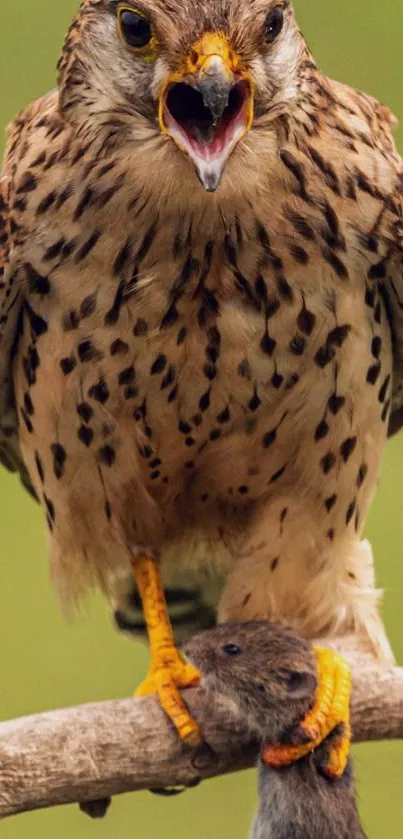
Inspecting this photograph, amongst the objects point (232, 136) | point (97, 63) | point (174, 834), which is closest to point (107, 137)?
point (97, 63)

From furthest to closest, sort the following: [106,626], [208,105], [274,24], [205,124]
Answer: [106,626]
[274,24]
[205,124]
[208,105]

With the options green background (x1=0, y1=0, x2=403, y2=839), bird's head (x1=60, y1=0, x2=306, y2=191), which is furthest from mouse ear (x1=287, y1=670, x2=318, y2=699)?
green background (x1=0, y1=0, x2=403, y2=839)

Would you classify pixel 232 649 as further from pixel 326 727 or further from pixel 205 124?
pixel 205 124

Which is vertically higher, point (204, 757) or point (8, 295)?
point (8, 295)

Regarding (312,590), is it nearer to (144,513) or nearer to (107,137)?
(144,513)

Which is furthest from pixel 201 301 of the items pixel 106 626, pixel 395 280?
pixel 106 626

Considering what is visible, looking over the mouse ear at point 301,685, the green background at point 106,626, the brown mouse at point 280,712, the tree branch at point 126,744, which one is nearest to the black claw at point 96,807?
the tree branch at point 126,744

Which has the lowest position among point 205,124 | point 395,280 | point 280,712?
point 280,712

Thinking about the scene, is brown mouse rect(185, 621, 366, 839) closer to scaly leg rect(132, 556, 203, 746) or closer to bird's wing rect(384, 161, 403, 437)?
scaly leg rect(132, 556, 203, 746)
